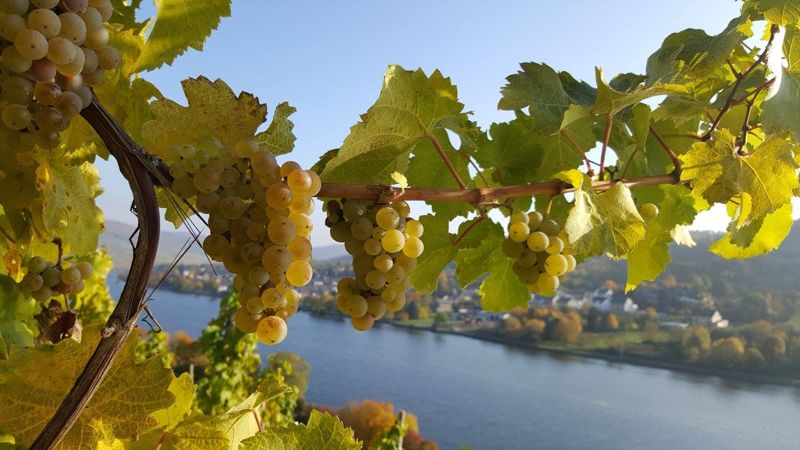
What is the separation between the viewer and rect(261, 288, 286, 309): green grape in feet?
1.19

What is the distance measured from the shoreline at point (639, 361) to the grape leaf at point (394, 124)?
34.0 ft

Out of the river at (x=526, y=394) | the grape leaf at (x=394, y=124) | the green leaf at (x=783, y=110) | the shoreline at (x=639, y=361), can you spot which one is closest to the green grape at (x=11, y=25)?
the grape leaf at (x=394, y=124)

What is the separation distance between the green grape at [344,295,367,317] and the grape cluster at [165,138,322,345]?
0.08 m

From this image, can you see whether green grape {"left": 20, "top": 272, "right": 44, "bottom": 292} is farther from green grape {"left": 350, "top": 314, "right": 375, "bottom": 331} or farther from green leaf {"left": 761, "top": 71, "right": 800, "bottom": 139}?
green leaf {"left": 761, "top": 71, "right": 800, "bottom": 139}

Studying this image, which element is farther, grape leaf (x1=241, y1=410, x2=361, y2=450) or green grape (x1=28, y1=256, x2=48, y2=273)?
green grape (x1=28, y1=256, x2=48, y2=273)

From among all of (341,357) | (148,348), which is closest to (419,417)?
(341,357)

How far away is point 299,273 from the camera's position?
1.25 feet

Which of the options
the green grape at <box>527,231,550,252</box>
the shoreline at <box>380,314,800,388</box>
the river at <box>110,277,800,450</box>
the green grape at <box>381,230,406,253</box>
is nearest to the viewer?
the green grape at <box>381,230,406,253</box>

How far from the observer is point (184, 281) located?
14.4 meters

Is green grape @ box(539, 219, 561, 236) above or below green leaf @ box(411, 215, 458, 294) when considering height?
above

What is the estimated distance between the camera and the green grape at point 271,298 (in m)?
0.36

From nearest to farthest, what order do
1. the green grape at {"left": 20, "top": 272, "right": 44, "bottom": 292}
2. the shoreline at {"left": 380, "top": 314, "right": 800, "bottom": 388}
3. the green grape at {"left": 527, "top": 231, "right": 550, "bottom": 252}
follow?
the green grape at {"left": 527, "top": 231, "right": 550, "bottom": 252} → the green grape at {"left": 20, "top": 272, "right": 44, "bottom": 292} → the shoreline at {"left": 380, "top": 314, "right": 800, "bottom": 388}

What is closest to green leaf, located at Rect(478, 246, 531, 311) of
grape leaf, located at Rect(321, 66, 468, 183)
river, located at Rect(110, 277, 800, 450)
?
grape leaf, located at Rect(321, 66, 468, 183)

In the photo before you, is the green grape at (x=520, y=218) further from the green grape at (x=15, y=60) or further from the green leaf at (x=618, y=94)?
the green grape at (x=15, y=60)
